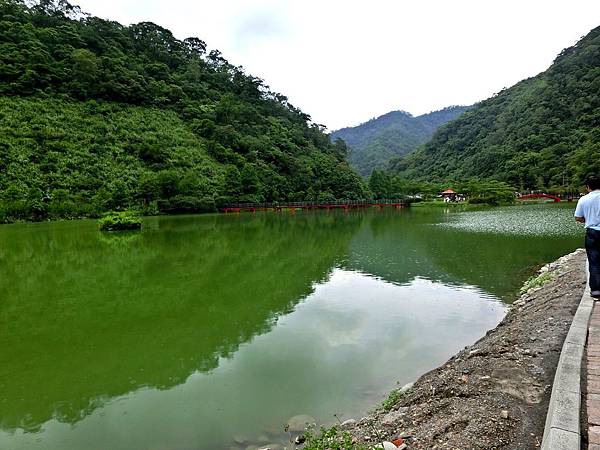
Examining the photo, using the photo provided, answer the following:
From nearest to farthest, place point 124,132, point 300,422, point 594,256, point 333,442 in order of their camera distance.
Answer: point 333,442 → point 300,422 → point 594,256 → point 124,132

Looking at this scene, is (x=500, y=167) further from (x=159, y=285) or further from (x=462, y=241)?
(x=159, y=285)

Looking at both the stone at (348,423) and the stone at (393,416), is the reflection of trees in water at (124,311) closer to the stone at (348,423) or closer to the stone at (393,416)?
the stone at (348,423)

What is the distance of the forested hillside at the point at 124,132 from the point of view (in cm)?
3784

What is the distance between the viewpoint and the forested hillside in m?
37.8

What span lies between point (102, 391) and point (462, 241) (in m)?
17.7

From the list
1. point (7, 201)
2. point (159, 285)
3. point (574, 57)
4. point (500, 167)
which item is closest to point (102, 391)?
point (159, 285)

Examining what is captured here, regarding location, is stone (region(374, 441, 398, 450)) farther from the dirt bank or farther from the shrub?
the shrub

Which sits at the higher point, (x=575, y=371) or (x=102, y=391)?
(x=575, y=371)

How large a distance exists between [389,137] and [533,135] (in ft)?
296

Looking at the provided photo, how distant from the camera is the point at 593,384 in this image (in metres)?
3.14

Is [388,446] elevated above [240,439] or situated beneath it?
elevated above

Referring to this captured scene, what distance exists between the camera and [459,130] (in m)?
115

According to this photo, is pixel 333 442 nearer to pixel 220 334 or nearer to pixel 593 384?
pixel 593 384

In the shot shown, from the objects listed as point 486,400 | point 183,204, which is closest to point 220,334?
point 486,400
